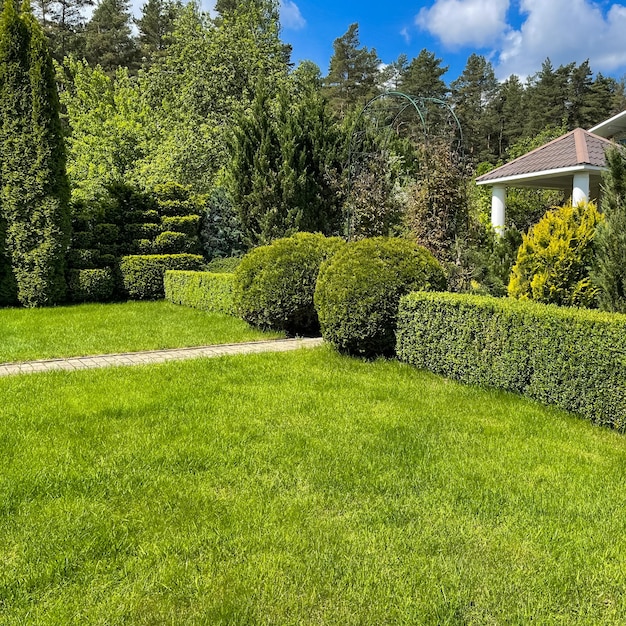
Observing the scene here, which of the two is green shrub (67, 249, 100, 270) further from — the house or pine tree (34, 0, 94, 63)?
pine tree (34, 0, 94, 63)

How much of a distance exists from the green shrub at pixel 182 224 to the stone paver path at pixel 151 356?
7.49 metres

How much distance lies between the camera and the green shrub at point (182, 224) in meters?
→ 14.1

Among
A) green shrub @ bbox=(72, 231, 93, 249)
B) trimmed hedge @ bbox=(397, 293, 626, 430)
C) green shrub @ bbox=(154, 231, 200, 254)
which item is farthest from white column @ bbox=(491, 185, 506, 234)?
green shrub @ bbox=(72, 231, 93, 249)

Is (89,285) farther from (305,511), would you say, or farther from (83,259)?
(305,511)

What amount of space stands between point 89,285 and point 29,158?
123 inches

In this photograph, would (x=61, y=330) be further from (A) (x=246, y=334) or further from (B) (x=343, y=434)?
(B) (x=343, y=434)

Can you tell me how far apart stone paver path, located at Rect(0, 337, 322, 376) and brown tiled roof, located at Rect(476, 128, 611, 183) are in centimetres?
712

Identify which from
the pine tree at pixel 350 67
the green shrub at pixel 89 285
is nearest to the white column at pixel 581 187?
the green shrub at pixel 89 285

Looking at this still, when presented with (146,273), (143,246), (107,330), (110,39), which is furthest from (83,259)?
(110,39)

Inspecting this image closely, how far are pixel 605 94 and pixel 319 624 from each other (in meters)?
42.1

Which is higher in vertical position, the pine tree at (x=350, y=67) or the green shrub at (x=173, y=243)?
the pine tree at (x=350, y=67)

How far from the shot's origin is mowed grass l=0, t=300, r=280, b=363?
7.20 meters

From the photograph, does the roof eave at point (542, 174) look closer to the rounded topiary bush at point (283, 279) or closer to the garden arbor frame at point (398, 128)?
the garden arbor frame at point (398, 128)

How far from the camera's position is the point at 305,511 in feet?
9.14
